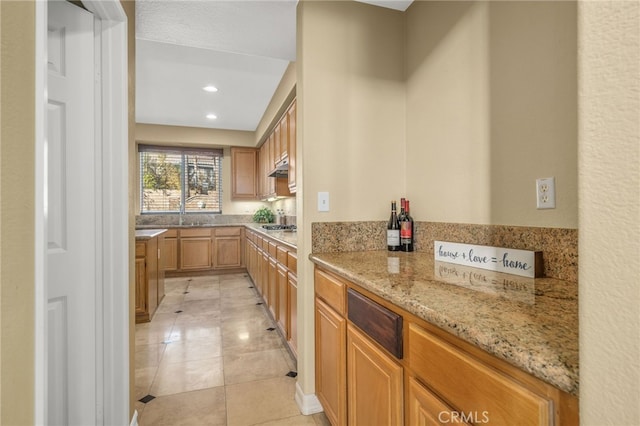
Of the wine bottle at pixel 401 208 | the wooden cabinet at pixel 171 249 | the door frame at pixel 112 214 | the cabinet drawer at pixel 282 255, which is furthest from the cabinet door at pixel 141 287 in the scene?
the wine bottle at pixel 401 208

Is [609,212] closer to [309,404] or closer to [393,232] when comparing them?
[393,232]

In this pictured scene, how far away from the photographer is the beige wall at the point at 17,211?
1.87ft

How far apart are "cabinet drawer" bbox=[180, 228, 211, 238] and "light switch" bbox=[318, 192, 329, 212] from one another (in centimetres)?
416

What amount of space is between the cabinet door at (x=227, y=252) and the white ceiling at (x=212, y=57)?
6.74ft

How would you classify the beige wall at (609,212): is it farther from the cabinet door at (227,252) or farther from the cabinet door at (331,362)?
the cabinet door at (227,252)

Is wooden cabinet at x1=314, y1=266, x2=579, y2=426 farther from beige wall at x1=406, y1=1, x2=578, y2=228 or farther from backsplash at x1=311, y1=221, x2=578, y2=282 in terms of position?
beige wall at x1=406, y1=1, x2=578, y2=228

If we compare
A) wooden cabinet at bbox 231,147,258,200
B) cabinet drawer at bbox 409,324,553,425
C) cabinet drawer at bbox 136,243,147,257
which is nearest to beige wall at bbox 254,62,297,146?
wooden cabinet at bbox 231,147,258,200

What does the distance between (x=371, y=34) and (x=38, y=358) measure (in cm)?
207

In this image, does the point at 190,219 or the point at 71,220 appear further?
the point at 190,219

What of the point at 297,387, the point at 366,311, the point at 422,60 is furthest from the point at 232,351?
the point at 422,60

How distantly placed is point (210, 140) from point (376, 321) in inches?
210

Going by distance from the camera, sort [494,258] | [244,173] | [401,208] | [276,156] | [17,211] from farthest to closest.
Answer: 1. [244,173]
2. [276,156]
3. [401,208]
4. [494,258]
5. [17,211]

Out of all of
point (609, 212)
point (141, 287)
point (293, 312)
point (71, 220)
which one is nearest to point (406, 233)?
point (293, 312)

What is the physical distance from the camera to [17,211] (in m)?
0.62
